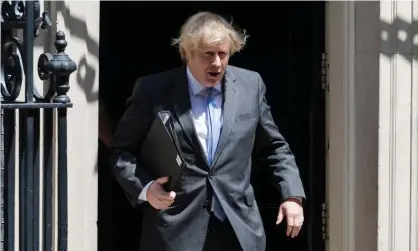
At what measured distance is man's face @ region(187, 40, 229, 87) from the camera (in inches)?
140

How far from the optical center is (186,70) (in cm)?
376

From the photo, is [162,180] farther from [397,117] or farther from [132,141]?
[397,117]

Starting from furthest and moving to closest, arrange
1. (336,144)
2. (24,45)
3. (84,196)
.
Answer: (336,144), (84,196), (24,45)

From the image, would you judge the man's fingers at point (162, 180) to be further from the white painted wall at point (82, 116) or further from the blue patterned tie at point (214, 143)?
the white painted wall at point (82, 116)

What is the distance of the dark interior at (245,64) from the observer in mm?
5531

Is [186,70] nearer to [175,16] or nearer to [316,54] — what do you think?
[316,54]

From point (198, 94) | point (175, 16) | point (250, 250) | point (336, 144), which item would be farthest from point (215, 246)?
point (175, 16)

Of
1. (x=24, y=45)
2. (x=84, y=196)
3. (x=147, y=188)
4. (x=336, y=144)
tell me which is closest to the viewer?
(x=24, y=45)

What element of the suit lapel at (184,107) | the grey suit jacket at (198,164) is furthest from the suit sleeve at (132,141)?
the suit lapel at (184,107)

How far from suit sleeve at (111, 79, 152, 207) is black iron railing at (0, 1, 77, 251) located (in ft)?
2.56

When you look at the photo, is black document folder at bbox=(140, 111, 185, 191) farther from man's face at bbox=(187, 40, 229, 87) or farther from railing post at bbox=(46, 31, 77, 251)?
railing post at bbox=(46, 31, 77, 251)

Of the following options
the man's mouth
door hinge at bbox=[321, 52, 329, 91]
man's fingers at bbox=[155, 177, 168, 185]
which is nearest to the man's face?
the man's mouth

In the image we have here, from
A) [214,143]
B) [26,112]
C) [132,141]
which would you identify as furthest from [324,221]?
[26,112]

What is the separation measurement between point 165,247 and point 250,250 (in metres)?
0.34
